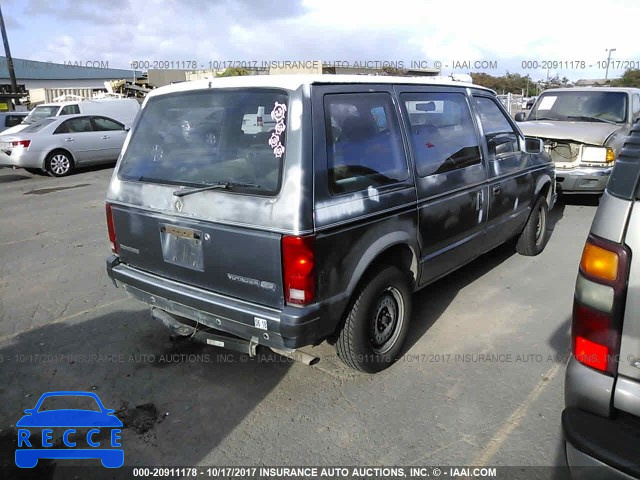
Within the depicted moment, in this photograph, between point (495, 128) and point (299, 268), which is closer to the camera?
point (299, 268)

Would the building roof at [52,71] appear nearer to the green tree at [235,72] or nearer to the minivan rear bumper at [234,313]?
the green tree at [235,72]

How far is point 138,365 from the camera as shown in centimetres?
360

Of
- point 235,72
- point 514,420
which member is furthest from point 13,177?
point 514,420

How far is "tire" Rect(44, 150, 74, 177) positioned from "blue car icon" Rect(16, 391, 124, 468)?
36.2 ft

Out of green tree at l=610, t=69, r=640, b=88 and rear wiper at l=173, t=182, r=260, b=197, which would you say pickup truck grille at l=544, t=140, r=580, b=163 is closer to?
rear wiper at l=173, t=182, r=260, b=197

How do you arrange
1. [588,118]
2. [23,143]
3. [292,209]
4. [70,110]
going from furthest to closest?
[70,110] < [23,143] < [588,118] < [292,209]

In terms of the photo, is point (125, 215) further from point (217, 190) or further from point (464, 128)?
point (464, 128)

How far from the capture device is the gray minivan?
2.74m

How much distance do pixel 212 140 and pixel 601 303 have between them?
2.27m

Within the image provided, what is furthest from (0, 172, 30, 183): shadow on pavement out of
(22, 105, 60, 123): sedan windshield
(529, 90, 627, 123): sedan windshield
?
(529, 90, 627, 123): sedan windshield

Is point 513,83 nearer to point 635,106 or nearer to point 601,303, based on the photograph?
point 635,106

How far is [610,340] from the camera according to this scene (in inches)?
75.3

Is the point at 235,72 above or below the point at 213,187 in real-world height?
above

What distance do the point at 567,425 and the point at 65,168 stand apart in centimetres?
1359
